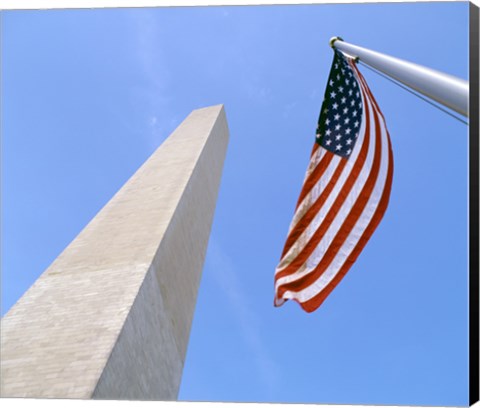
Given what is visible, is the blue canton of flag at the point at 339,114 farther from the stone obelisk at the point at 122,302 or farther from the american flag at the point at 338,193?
the stone obelisk at the point at 122,302

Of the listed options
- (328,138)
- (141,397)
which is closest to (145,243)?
(141,397)

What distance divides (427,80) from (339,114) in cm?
205

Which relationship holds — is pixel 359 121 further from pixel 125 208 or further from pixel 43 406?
pixel 125 208

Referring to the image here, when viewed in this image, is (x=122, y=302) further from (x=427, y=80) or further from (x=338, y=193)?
(x=427, y=80)

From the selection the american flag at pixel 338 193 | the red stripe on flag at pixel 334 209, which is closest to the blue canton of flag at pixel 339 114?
the american flag at pixel 338 193

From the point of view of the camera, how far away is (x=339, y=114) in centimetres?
582

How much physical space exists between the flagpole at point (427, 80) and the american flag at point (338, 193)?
814 millimetres

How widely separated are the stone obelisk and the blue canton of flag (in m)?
4.01

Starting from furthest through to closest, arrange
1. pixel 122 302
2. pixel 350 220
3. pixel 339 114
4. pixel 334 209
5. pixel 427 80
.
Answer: pixel 122 302 < pixel 339 114 < pixel 334 209 < pixel 350 220 < pixel 427 80

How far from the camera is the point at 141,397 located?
809cm

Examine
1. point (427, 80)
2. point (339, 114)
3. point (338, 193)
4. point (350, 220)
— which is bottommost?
point (427, 80)

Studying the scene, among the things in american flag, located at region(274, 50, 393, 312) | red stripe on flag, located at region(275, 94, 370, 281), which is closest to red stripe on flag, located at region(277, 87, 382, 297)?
american flag, located at region(274, 50, 393, 312)

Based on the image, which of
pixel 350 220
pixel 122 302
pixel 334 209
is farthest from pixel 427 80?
pixel 122 302

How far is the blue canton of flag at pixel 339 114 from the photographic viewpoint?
19.0 feet
